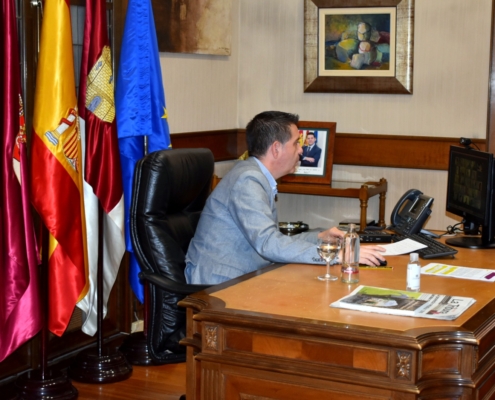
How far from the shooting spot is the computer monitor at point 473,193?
3.44 metres

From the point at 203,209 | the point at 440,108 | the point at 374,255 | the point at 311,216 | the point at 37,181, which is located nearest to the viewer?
the point at 374,255

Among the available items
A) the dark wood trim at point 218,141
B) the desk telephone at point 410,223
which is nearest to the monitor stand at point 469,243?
the desk telephone at point 410,223

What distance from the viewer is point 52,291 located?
3.67 metres

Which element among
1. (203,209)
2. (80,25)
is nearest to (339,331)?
(203,209)

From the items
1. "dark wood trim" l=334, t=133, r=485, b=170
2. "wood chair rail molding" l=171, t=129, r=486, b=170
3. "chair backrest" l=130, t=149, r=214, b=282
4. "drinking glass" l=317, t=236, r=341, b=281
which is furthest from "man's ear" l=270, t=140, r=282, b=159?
"dark wood trim" l=334, t=133, r=485, b=170

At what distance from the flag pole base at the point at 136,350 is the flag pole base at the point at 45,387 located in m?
0.53

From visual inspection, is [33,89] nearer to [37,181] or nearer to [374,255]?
[37,181]

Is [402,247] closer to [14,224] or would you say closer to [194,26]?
[14,224]

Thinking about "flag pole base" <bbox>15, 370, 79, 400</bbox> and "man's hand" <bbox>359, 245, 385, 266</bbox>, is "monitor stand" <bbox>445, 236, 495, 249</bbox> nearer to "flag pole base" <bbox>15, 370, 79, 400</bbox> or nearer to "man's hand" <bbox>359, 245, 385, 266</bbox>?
"man's hand" <bbox>359, 245, 385, 266</bbox>

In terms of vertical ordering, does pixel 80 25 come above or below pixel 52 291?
above

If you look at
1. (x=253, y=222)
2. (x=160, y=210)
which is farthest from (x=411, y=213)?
(x=160, y=210)

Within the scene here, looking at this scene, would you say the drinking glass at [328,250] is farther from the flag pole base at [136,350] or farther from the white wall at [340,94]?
the white wall at [340,94]

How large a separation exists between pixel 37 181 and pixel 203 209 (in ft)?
2.69

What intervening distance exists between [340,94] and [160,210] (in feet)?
9.36
